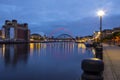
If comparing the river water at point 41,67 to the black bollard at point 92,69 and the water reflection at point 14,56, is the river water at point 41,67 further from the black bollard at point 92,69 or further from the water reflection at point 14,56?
the black bollard at point 92,69

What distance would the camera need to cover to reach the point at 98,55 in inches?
725

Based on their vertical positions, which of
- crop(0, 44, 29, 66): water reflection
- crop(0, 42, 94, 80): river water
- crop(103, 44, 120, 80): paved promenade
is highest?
crop(103, 44, 120, 80): paved promenade

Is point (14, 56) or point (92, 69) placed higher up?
point (92, 69)

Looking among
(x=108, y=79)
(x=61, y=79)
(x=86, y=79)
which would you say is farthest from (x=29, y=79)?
(x=86, y=79)

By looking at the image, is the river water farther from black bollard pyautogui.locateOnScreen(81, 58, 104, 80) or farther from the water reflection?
black bollard pyautogui.locateOnScreen(81, 58, 104, 80)

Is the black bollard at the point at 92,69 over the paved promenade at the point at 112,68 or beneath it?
over

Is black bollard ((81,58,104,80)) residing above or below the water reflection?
above

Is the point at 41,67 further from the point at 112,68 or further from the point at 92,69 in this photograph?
the point at 92,69

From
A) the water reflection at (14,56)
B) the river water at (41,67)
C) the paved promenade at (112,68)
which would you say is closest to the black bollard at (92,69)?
the paved promenade at (112,68)

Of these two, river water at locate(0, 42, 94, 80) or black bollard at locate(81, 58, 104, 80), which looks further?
river water at locate(0, 42, 94, 80)

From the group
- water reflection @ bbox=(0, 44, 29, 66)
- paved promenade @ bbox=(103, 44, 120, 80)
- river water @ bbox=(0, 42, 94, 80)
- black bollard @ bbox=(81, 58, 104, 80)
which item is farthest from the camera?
water reflection @ bbox=(0, 44, 29, 66)

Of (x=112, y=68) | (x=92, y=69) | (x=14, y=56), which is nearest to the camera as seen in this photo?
(x=92, y=69)

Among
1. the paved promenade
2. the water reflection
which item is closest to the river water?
the water reflection

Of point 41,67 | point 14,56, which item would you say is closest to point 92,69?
point 41,67
